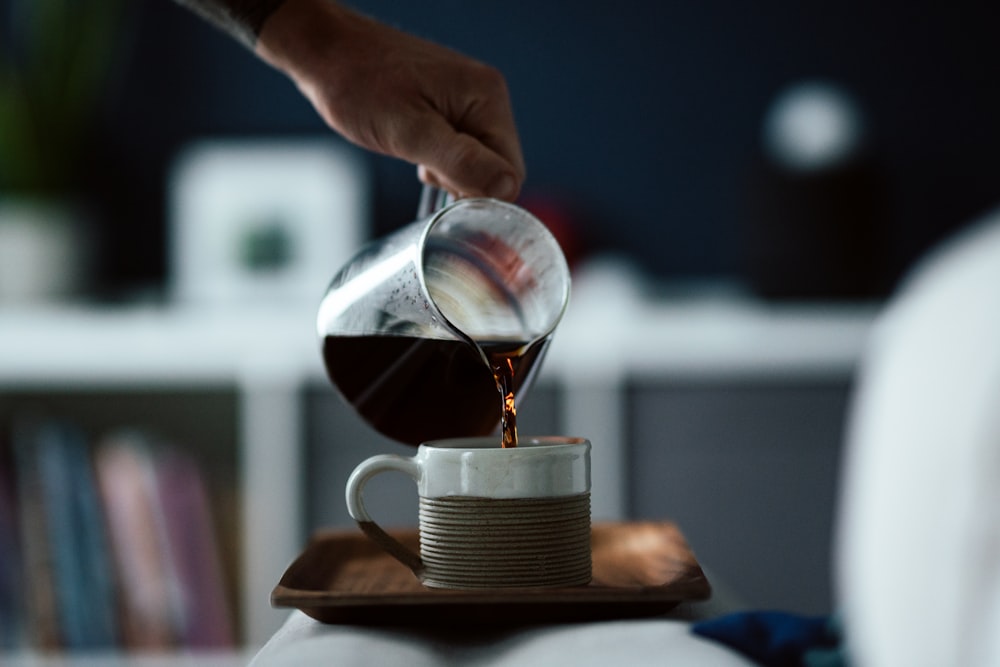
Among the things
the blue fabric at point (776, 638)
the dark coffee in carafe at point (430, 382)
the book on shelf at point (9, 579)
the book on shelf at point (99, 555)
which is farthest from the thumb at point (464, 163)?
the book on shelf at point (9, 579)

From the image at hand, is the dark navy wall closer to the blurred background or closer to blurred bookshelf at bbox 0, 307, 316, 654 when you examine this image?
the blurred background

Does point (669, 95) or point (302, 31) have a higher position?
point (669, 95)

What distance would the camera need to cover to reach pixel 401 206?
2779 mm

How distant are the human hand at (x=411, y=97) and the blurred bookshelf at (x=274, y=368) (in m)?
1.31

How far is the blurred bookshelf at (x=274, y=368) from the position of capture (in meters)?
2.30

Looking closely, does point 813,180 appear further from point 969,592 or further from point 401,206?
point 969,592

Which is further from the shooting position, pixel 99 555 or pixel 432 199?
pixel 99 555

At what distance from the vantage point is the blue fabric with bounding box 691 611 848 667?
0.72 m

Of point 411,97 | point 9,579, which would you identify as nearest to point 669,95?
point 9,579

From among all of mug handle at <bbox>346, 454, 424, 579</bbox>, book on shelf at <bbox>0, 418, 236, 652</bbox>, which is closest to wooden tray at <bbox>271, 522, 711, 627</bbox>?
mug handle at <bbox>346, 454, 424, 579</bbox>

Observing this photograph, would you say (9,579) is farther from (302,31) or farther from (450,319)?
(450,319)

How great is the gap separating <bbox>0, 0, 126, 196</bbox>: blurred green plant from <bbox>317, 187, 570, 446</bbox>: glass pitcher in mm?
1867

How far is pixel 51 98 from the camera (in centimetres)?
257

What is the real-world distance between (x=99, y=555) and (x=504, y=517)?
6.06 feet
